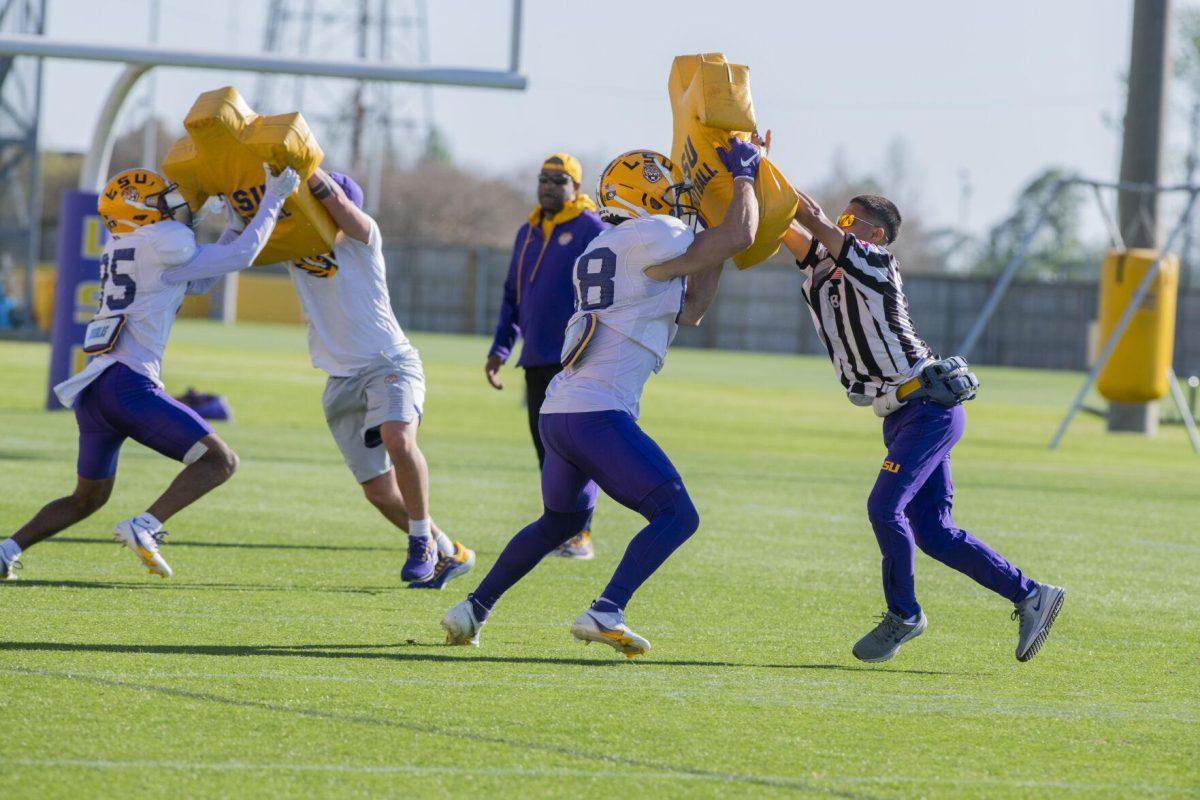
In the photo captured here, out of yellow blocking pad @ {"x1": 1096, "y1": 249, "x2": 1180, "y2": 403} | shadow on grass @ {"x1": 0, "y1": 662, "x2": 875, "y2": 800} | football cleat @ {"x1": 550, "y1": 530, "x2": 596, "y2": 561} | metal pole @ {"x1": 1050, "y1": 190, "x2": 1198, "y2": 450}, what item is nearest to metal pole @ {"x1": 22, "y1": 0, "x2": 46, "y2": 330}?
yellow blocking pad @ {"x1": 1096, "y1": 249, "x2": 1180, "y2": 403}

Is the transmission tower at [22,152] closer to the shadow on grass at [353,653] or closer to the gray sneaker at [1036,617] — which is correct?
the shadow on grass at [353,653]

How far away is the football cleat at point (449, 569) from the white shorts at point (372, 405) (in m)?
0.52

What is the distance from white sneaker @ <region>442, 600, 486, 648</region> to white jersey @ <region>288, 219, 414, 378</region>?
197cm

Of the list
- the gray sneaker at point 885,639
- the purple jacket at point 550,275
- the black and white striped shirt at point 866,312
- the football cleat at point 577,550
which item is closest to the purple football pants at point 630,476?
the gray sneaker at point 885,639

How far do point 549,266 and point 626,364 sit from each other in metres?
3.73

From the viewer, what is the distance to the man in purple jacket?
10.0 m

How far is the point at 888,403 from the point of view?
→ 698 cm

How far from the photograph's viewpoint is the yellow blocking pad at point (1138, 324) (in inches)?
875

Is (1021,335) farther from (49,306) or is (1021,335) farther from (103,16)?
(103,16)

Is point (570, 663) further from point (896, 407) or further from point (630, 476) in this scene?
point (896, 407)

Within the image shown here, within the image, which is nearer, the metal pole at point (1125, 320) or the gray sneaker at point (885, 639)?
the gray sneaker at point (885, 639)

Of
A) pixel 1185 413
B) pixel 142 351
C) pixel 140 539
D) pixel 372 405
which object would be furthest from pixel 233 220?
pixel 1185 413

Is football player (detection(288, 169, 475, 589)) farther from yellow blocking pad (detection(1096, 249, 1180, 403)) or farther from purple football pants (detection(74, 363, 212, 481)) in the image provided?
yellow blocking pad (detection(1096, 249, 1180, 403))

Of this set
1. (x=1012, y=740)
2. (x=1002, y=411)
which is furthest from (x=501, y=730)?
(x=1002, y=411)
